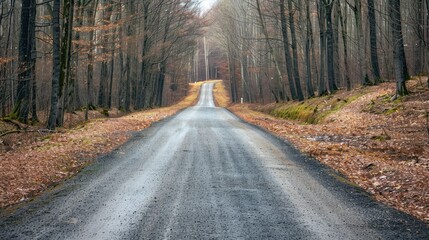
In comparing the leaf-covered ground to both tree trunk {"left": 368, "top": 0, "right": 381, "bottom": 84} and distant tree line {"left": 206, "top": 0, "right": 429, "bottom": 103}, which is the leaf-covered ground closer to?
distant tree line {"left": 206, "top": 0, "right": 429, "bottom": 103}

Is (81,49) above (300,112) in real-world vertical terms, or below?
above

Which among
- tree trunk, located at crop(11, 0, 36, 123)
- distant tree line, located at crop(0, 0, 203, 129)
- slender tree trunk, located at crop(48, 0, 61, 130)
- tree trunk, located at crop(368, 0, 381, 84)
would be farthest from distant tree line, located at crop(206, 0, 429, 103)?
tree trunk, located at crop(11, 0, 36, 123)

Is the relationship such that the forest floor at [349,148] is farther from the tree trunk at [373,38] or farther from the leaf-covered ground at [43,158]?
the tree trunk at [373,38]

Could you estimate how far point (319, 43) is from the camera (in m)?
47.7

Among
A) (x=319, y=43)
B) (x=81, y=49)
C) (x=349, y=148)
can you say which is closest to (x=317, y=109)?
(x=349, y=148)

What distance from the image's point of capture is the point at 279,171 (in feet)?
31.7

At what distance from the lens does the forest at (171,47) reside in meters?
18.8

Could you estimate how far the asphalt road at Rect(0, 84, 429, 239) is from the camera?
5.58 metres

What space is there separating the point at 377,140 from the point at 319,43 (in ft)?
117

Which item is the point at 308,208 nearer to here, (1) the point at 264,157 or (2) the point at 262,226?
(2) the point at 262,226

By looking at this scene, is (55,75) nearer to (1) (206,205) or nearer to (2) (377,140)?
(2) (377,140)

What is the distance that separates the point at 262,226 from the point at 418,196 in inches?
126

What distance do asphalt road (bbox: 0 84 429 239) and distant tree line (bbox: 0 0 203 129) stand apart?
873 cm

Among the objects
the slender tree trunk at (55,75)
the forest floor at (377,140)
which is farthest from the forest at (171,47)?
the forest floor at (377,140)
